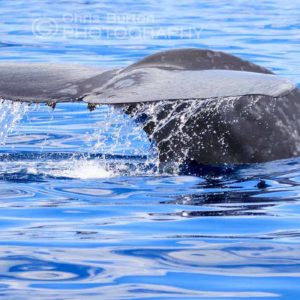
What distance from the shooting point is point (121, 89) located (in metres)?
6.10

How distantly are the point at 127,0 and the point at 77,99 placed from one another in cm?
2196

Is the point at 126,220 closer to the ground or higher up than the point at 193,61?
closer to the ground

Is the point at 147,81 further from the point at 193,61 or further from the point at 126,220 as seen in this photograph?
the point at 193,61

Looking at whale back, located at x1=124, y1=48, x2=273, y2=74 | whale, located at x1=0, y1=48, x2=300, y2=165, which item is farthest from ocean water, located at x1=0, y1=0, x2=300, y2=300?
whale back, located at x1=124, y1=48, x2=273, y2=74

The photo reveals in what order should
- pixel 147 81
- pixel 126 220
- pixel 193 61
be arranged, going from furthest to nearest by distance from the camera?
pixel 193 61
pixel 126 220
pixel 147 81

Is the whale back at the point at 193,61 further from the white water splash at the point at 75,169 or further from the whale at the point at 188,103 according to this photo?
the white water splash at the point at 75,169

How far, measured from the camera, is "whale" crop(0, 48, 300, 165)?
6277mm

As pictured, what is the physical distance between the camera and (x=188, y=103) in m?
7.27

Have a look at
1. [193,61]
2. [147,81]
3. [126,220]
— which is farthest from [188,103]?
[126,220]

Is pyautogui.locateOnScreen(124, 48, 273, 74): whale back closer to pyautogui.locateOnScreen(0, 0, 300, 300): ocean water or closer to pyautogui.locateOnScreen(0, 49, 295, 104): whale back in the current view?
pyautogui.locateOnScreen(0, 49, 295, 104): whale back

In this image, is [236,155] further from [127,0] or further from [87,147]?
[127,0]

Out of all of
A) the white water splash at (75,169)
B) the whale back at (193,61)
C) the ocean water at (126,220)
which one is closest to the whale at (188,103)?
the whale back at (193,61)

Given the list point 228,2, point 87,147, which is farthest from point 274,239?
point 228,2

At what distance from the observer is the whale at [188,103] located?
20.6 ft
